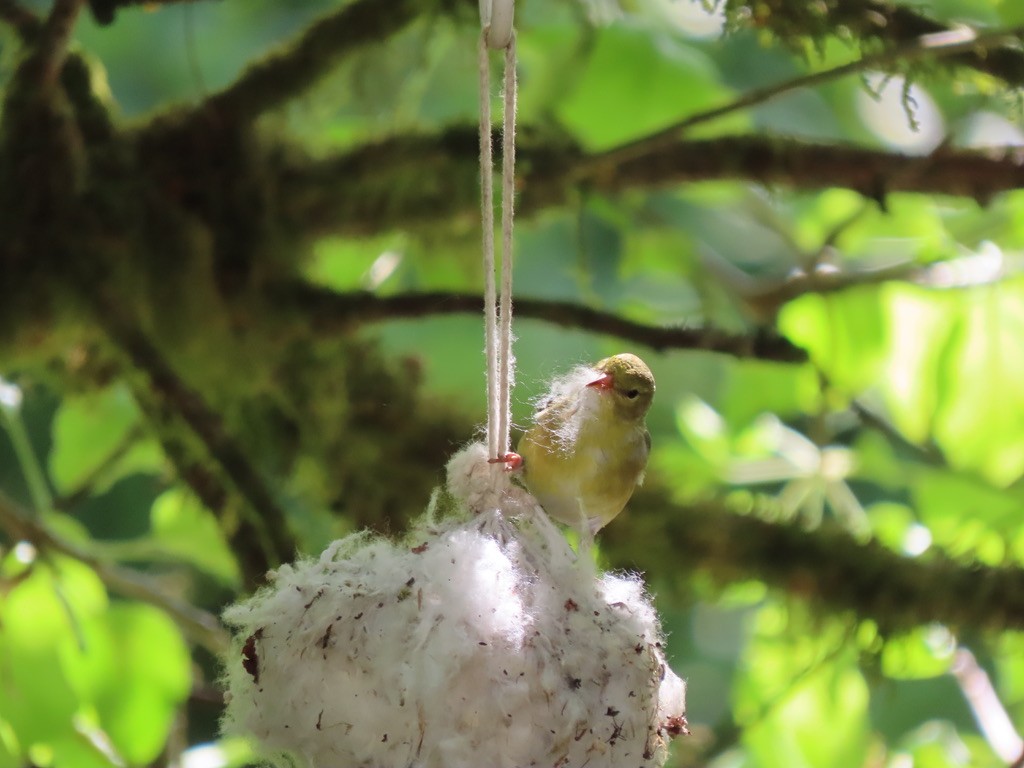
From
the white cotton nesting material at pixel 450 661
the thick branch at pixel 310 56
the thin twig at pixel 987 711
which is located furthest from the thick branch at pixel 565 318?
the thin twig at pixel 987 711

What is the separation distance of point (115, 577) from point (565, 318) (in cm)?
90

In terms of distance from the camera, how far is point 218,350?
1.70 meters

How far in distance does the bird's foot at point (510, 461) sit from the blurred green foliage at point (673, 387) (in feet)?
0.39

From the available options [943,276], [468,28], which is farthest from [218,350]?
[943,276]

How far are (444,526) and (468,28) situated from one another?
3.12 feet

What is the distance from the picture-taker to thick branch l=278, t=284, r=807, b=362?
1.31m

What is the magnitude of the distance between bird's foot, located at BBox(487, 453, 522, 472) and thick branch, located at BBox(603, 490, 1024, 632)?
2.35ft

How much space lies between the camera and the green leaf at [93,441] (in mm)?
2018

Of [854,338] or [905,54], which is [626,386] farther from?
[854,338]

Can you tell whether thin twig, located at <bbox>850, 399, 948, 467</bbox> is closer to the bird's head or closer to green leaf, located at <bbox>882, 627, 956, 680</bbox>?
green leaf, located at <bbox>882, 627, 956, 680</bbox>

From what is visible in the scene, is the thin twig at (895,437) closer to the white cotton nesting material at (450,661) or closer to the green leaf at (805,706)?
the green leaf at (805,706)

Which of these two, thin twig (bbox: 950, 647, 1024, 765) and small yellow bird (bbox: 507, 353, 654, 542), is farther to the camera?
thin twig (bbox: 950, 647, 1024, 765)

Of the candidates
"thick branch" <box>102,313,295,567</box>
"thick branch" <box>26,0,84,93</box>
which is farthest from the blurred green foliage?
"thick branch" <box>26,0,84,93</box>

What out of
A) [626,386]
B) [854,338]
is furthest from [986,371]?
[626,386]
